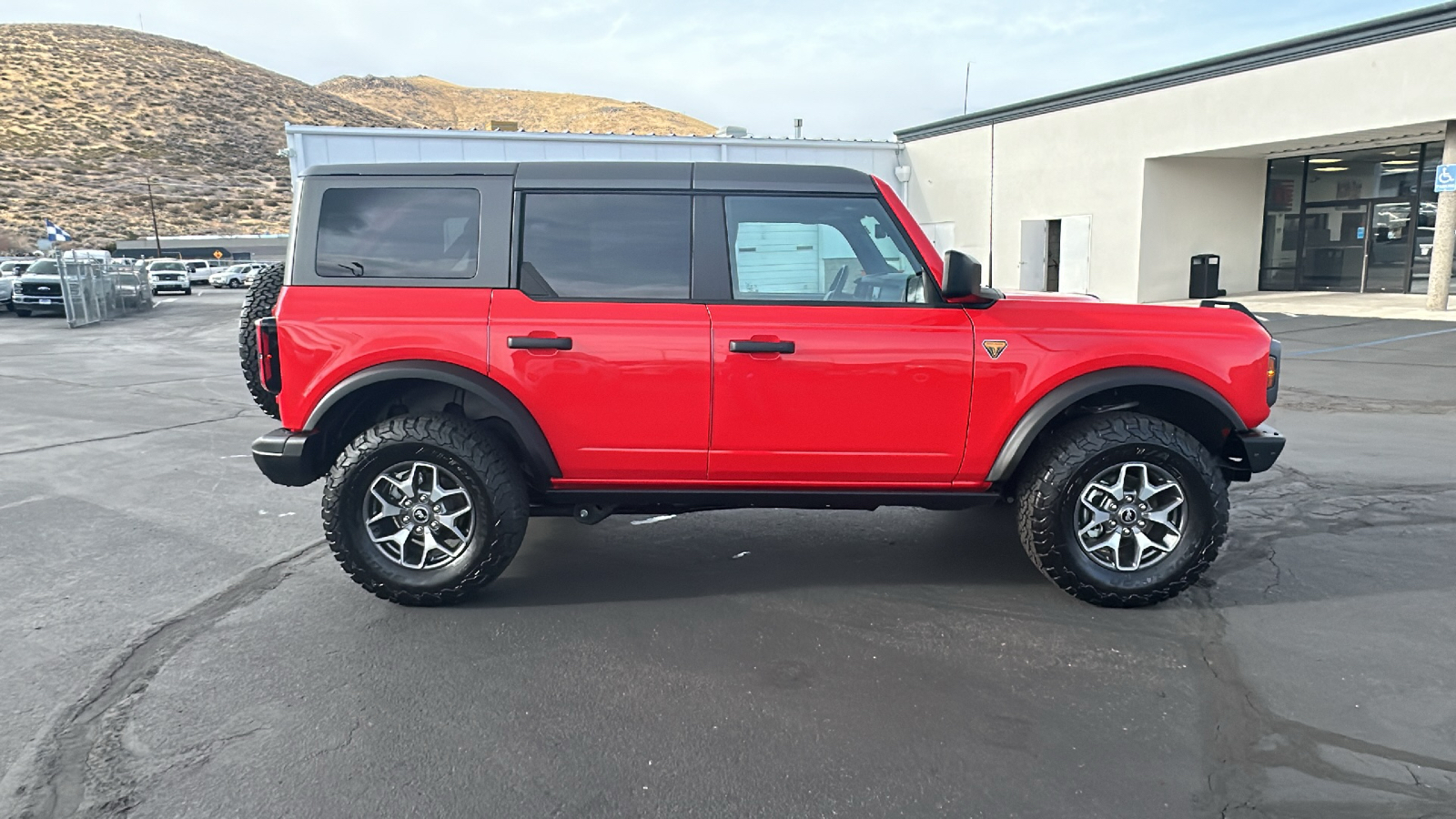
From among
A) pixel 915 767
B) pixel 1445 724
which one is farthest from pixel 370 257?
pixel 1445 724

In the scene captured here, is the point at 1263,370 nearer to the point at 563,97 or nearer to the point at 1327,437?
the point at 1327,437

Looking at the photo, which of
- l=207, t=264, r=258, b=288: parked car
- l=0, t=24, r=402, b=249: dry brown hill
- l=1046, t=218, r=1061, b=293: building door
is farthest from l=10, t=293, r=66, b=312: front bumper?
l=0, t=24, r=402, b=249: dry brown hill

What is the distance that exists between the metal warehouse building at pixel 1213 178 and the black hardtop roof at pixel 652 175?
16.5m

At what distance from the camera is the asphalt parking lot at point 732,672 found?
2.67 m

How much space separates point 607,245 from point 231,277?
4728cm

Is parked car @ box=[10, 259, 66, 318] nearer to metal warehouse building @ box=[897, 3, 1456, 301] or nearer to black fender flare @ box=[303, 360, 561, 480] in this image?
metal warehouse building @ box=[897, 3, 1456, 301]

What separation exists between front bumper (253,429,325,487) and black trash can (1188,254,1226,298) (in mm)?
22678

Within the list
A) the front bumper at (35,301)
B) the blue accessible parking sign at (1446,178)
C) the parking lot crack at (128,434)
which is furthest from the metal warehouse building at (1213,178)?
the front bumper at (35,301)

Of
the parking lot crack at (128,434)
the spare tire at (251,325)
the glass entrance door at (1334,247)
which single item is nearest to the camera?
the spare tire at (251,325)

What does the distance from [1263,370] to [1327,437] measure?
4.23m

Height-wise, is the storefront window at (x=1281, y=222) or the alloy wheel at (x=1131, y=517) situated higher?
the storefront window at (x=1281, y=222)

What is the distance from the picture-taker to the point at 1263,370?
3.99 meters

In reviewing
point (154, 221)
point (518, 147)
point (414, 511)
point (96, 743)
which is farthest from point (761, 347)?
point (154, 221)

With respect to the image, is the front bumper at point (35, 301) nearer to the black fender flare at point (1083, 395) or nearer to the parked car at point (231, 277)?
the parked car at point (231, 277)
